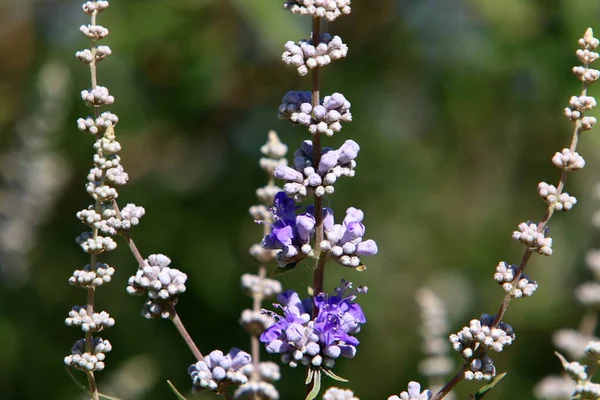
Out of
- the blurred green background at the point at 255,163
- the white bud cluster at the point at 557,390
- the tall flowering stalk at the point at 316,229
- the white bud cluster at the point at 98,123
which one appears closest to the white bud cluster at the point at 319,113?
the tall flowering stalk at the point at 316,229

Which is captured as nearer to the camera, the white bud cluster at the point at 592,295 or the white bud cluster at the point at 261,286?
the white bud cluster at the point at 261,286

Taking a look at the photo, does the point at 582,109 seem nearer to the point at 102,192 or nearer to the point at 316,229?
the point at 316,229

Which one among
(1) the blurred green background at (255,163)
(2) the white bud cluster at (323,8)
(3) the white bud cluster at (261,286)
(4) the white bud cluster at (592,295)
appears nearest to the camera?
(2) the white bud cluster at (323,8)

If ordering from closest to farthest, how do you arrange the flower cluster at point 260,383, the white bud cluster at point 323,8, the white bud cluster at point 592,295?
the flower cluster at point 260,383, the white bud cluster at point 323,8, the white bud cluster at point 592,295

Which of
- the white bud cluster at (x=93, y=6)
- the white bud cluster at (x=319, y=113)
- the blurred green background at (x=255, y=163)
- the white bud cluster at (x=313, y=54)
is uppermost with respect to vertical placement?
the white bud cluster at (x=93, y=6)

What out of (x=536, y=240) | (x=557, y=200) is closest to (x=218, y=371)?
(x=536, y=240)

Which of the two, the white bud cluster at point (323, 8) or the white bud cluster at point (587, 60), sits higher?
the white bud cluster at point (323, 8)

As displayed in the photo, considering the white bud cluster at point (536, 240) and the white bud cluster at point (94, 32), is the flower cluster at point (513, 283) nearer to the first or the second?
the white bud cluster at point (536, 240)
